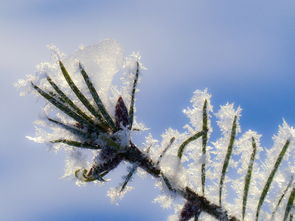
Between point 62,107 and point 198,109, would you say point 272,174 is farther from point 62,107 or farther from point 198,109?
point 62,107

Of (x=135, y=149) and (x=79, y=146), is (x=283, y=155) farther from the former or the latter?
(x=79, y=146)

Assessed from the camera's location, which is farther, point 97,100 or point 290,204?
point 290,204

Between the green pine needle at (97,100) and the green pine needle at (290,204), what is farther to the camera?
the green pine needle at (290,204)

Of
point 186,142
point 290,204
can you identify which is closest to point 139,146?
point 186,142

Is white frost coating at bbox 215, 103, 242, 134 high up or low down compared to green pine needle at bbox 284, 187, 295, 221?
up

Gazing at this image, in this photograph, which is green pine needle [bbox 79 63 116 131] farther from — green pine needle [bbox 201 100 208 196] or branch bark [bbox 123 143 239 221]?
green pine needle [bbox 201 100 208 196]

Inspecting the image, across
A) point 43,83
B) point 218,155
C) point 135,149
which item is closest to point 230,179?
point 218,155

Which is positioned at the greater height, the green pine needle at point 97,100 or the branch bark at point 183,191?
the green pine needle at point 97,100

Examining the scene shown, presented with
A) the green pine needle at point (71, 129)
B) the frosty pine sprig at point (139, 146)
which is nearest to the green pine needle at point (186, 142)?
the frosty pine sprig at point (139, 146)

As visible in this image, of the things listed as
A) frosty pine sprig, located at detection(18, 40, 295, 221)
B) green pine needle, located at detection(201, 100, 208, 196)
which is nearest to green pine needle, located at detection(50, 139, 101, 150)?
frosty pine sprig, located at detection(18, 40, 295, 221)

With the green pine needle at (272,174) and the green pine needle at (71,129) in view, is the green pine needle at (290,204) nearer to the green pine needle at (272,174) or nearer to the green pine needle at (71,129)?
the green pine needle at (272,174)
